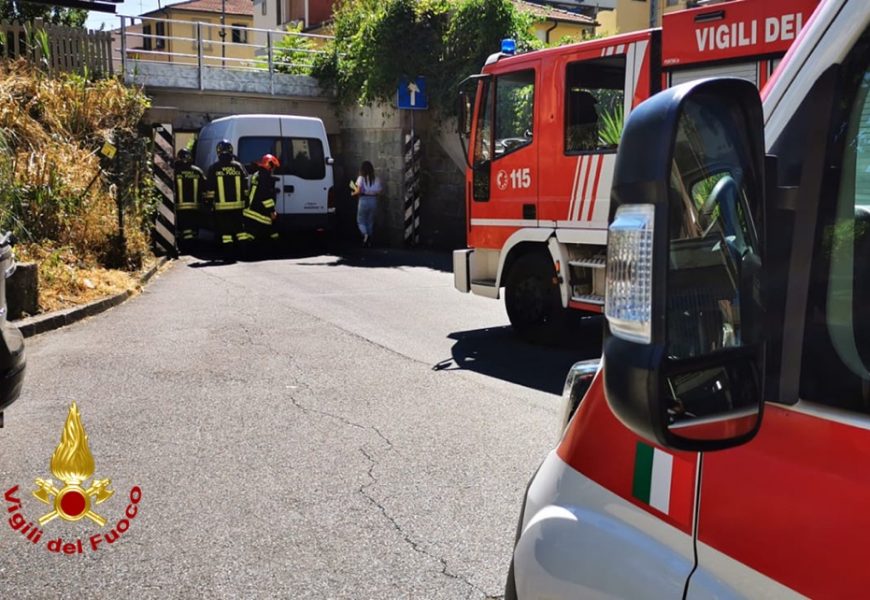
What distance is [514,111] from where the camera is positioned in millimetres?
8984

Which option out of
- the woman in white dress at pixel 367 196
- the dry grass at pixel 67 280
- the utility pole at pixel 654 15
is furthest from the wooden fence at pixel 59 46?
the utility pole at pixel 654 15

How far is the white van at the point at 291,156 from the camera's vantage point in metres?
17.9

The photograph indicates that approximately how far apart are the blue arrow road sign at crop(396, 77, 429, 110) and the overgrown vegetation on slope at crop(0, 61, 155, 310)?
4.72 meters

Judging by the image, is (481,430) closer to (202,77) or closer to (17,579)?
(17,579)

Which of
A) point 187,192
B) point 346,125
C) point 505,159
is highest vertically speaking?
point 346,125

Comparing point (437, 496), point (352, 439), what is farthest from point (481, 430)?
point (437, 496)

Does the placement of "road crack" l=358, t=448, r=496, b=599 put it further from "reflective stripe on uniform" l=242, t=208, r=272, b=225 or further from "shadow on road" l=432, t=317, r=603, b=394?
"reflective stripe on uniform" l=242, t=208, r=272, b=225

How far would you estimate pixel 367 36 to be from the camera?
60.2 ft

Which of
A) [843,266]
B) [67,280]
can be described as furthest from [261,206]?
[843,266]

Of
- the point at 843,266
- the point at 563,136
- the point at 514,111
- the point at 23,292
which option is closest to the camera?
the point at 843,266

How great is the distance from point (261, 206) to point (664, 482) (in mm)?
15654

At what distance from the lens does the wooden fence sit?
53.0 feet

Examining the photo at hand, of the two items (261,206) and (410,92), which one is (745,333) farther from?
(410,92)

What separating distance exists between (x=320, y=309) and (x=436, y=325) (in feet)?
5.27
